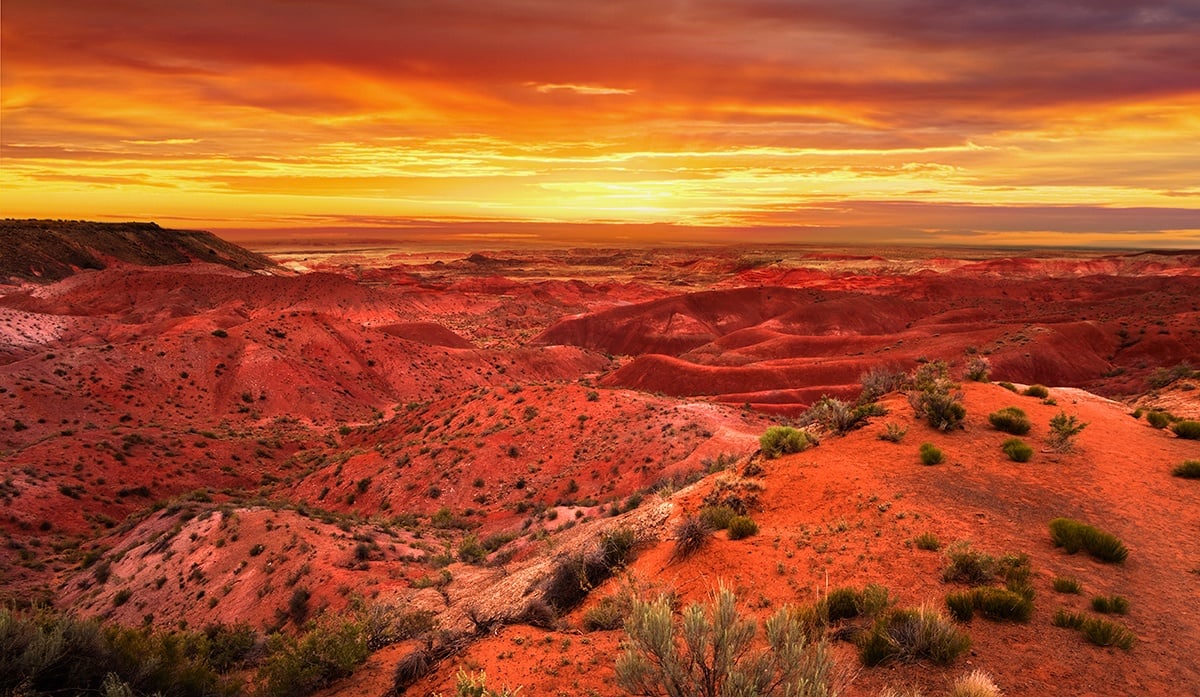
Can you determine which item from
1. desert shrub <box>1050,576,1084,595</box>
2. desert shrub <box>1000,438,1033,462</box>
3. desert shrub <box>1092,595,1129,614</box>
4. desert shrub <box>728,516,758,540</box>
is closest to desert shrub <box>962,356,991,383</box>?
desert shrub <box>1000,438,1033,462</box>

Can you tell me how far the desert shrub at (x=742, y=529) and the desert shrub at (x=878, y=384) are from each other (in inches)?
333

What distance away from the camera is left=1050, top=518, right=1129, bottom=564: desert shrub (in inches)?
333

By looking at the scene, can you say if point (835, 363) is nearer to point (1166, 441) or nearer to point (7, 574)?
point (1166, 441)

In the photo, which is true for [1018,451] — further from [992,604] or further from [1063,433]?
[992,604]

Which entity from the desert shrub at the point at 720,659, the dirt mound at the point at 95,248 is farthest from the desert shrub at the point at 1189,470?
the dirt mound at the point at 95,248

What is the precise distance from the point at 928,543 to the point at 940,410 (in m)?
5.65

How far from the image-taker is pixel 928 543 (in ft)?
28.8

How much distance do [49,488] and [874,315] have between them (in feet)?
290

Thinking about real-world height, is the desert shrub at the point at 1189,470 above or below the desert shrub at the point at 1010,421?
below

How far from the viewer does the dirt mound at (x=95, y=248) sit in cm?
9550

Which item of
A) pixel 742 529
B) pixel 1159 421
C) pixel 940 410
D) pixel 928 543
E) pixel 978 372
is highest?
pixel 978 372

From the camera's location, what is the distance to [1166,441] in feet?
45.5

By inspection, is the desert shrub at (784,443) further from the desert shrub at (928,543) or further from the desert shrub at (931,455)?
the desert shrub at (928,543)

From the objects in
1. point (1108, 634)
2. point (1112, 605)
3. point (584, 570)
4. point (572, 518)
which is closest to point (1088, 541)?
point (1112, 605)
